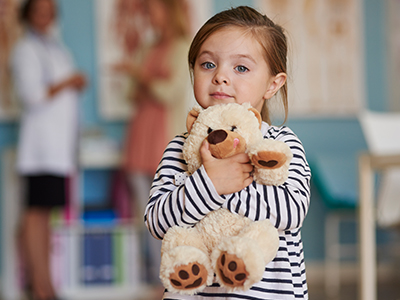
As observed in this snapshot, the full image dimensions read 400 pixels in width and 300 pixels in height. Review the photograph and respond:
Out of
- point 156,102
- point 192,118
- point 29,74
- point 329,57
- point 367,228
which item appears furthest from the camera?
point 329,57

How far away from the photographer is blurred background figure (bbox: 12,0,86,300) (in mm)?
2402

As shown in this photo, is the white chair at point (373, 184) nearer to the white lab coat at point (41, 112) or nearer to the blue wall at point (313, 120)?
the blue wall at point (313, 120)

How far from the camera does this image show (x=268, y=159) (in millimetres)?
720

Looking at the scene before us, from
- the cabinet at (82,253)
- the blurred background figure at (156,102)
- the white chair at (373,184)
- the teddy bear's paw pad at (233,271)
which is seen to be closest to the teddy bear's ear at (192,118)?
the teddy bear's paw pad at (233,271)

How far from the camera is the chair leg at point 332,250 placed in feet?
10.0

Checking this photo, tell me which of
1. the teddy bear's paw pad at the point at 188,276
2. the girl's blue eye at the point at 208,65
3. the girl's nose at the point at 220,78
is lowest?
the teddy bear's paw pad at the point at 188,276

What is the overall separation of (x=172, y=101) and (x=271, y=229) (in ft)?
6.05

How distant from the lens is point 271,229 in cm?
72

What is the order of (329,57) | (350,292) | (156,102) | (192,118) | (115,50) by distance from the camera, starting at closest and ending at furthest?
(192,118) < (156,102) < (350,292) < (115,50) < (329,57)

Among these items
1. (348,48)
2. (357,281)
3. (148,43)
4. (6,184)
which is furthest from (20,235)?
(348,48)

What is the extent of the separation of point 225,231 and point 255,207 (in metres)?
0.06

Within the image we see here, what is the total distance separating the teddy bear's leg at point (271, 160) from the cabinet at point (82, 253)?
2.02 meters

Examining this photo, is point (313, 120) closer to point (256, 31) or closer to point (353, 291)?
point (353, 291)

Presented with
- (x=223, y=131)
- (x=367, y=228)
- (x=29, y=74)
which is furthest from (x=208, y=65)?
(x=29, y=74)
